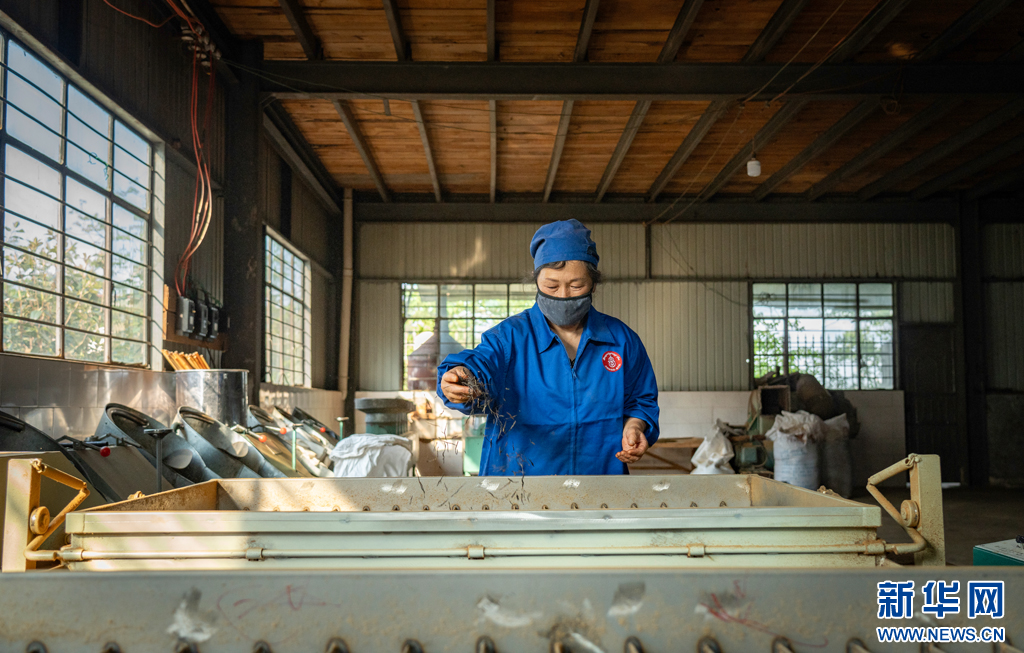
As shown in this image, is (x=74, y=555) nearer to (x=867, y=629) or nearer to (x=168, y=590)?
(x=168, y=590)

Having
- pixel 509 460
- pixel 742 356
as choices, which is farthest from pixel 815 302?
pixel 509 460

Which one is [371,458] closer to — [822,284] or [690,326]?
[690,326]

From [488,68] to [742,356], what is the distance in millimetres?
5625

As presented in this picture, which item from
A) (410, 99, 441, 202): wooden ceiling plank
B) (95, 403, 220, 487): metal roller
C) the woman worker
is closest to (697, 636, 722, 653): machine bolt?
the woman worker

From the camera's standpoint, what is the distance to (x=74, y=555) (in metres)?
1.09

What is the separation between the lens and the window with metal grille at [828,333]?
946 cm

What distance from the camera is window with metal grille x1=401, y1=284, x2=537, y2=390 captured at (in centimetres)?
949

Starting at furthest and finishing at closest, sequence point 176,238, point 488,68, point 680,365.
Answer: point 680,365 → point 488,68 → point 176,238

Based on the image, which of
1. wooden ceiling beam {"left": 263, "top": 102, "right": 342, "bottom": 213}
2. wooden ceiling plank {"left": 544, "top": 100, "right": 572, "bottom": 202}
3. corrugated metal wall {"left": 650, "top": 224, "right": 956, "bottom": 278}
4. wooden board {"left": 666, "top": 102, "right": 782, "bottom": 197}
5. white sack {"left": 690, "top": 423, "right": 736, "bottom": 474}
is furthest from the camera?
corrugated metal wall {"left": 650, "top": 224, "right": 956, "bottom": 278}

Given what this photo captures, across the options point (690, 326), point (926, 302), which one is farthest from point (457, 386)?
point (926, 302)

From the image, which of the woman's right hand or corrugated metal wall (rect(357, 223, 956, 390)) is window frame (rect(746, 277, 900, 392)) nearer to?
corrugated metal wall (rect(357, 223, 956, 390))

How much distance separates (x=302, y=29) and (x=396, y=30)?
69 cm

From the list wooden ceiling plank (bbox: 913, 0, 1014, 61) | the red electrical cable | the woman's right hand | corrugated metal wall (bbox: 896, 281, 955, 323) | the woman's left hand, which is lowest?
the woman's left hand

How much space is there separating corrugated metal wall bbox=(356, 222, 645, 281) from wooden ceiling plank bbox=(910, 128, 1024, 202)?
3720 mm
